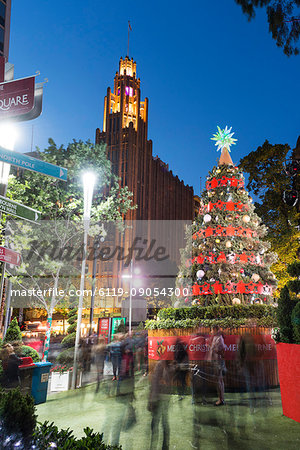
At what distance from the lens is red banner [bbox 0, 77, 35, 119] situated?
604 centimetres

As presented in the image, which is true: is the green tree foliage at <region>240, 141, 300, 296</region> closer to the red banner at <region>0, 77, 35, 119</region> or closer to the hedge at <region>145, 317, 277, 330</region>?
the hedge at <region>145, 317, 277, 330</region>

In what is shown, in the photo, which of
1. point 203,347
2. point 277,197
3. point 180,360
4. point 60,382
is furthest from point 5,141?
point 277,197

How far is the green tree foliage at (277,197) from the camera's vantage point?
22797 mm

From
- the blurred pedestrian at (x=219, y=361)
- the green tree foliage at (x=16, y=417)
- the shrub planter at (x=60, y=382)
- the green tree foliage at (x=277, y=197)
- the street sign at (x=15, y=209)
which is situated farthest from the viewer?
the green tree foliage at (x=277, y=197)

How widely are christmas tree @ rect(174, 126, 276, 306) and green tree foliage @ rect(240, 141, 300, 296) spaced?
7167mm

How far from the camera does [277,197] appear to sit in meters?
24.9

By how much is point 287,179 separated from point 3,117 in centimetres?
2093

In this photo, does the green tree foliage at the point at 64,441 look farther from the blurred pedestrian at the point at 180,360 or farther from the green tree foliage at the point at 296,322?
the blurred pedestrian at the point at 180,360

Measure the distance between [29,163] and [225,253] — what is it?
11.0 metres

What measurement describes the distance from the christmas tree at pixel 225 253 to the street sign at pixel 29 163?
33.4ft

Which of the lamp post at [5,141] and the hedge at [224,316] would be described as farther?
the hedge at [224,316]

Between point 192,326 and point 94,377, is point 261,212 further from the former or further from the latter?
point 94,377

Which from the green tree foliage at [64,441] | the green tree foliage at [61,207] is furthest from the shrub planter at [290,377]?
the green tree foliage at [61,207]

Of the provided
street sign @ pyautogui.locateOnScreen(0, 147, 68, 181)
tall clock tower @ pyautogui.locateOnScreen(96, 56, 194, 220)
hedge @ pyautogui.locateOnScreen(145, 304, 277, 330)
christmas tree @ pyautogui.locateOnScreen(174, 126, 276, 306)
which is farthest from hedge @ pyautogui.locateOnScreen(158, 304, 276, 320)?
tall clock tower @ pyautogui.locateOnScreen(96, 56, 194, 220)
